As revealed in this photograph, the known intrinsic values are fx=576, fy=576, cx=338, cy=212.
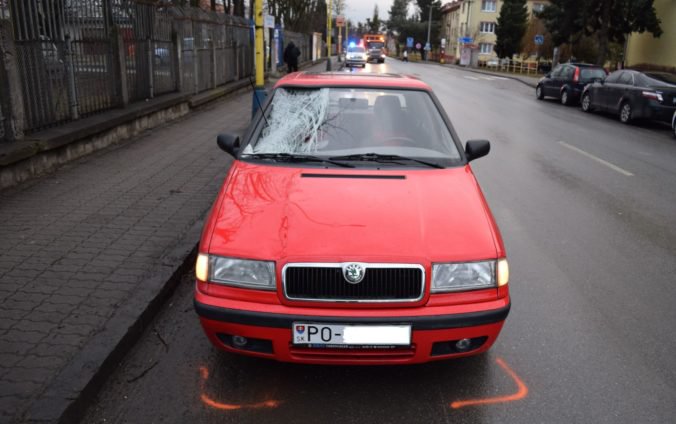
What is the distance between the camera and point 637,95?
52.5 feet

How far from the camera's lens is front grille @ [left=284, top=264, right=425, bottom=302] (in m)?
2.98

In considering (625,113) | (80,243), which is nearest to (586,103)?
(625,113)

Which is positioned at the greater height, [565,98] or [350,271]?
[350,271]

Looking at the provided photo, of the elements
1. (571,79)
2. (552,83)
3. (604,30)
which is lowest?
(552,83)

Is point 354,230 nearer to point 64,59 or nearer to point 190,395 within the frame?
point 190,395

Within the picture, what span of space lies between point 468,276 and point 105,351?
2.16m

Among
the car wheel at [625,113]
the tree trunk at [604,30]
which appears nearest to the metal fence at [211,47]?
the car wheel at [625,113]

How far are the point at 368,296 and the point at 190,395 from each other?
1176 millimetres

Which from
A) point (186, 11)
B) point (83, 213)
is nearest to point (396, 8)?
point (186, 11)

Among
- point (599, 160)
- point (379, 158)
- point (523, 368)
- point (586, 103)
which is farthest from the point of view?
point (586, 103)

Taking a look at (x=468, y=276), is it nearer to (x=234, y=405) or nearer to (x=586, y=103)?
(x=234, y=405)

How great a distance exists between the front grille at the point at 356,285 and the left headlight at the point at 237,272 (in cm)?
12

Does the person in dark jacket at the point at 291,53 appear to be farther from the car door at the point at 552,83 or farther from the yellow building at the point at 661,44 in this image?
the yellow building at the point at 661,44

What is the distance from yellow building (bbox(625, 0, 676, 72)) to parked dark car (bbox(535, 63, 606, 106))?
1113 cm
